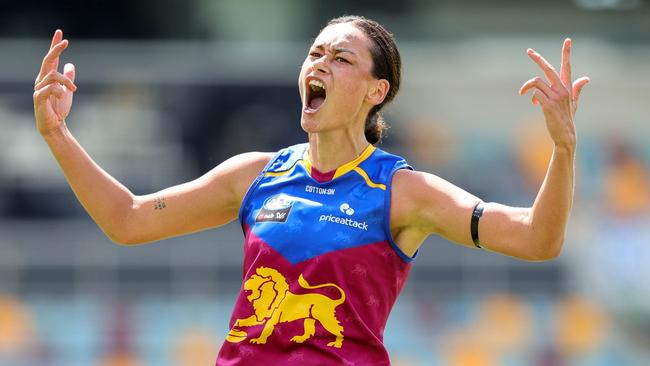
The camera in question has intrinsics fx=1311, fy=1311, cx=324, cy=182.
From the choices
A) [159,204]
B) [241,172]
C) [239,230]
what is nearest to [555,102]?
[241,172]

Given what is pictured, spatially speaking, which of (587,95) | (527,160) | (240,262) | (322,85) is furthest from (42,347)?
(322,85)

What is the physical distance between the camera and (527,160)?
13414mm

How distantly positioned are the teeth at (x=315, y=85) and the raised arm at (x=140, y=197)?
303 millimetres

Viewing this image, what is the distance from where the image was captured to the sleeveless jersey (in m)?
4.30

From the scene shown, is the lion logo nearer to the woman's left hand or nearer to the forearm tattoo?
the forearm tattoo

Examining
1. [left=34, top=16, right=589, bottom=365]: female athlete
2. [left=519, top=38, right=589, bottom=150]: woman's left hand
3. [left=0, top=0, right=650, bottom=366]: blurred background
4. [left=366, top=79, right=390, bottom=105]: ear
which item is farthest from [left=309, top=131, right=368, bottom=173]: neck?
[left=0, top=0, right=650, bottom=366]: blurred background

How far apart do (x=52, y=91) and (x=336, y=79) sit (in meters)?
0.98

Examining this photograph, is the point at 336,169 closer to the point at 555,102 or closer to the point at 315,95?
the point at 315,95

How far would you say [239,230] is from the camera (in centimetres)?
1262

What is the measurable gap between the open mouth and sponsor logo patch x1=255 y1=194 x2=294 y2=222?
34cm

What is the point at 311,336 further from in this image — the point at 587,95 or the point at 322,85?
the point at 587,95

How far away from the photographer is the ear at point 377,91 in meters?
4.67

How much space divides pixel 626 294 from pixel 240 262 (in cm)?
399

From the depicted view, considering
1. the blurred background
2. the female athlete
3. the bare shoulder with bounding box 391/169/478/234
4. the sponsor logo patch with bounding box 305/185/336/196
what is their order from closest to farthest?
the female athlete
the bare shoulder with bounding box 391/169/478/234
the sponsor logo patch with bounding box 305/185/336/196
the blurred background
